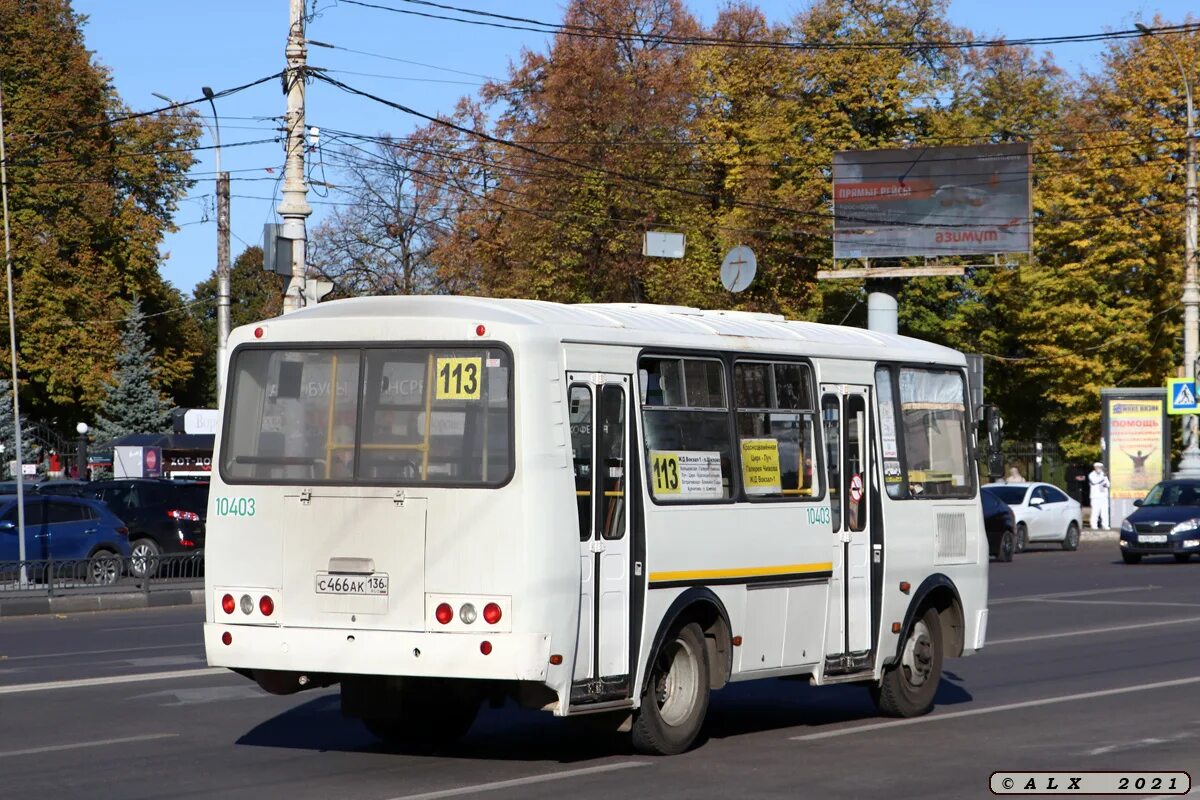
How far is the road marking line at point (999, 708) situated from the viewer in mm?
12500

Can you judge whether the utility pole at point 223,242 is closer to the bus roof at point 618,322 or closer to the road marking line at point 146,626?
the road marking line at point 146,626

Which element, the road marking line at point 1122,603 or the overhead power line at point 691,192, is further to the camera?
the overhead power line at point 691,192

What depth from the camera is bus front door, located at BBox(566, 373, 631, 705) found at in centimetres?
1044

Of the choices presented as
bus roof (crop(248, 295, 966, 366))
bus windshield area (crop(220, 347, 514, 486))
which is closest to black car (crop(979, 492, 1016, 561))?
bus roof (crop(248, 295, 966, 366))

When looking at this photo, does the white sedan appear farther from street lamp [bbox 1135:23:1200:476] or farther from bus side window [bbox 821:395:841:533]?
bus side window [bbox 821:395:841:533]

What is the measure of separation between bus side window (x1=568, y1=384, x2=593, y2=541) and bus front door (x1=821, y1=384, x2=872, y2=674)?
262 cm

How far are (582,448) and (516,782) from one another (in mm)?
1908

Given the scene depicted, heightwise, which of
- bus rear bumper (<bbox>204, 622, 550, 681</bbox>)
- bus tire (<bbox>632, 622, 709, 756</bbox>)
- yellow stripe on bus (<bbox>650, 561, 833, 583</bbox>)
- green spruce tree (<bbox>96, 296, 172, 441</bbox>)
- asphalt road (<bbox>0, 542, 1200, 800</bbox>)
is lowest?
asphalt road (<bbox>0, 542, 1200, 800</bbox>)

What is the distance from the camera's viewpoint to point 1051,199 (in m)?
55.7

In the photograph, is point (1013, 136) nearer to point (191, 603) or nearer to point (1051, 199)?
point (1051, 199)

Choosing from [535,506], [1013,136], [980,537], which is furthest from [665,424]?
[1013,136]

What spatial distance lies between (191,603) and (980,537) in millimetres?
15621

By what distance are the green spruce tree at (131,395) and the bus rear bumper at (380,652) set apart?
167ft

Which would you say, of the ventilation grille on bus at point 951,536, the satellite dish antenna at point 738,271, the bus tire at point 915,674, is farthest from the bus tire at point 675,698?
the satellite dish antenna at point 738,271
